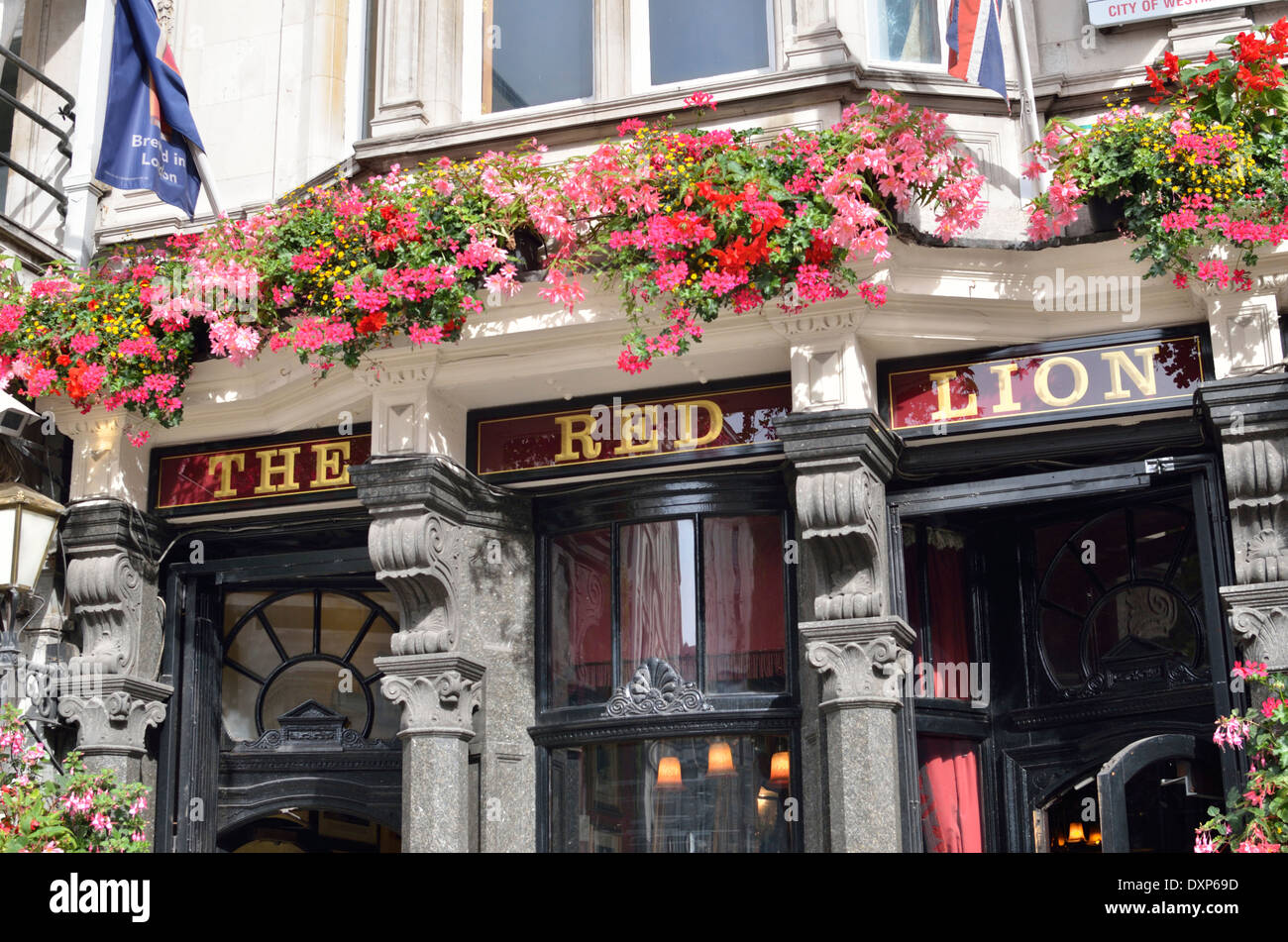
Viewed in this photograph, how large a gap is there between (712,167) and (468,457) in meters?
2.28

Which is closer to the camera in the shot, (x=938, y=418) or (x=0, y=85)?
(x=938, y=418)

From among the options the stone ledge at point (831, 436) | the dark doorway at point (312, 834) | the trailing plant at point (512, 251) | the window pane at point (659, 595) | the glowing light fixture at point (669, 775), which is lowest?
the dark doorway at point (312, 834)

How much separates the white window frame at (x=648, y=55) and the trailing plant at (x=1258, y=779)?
162 inches

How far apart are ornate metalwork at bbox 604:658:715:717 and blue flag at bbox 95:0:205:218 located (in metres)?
4.00

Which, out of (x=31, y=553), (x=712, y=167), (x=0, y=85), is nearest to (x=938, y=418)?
(x=712, y=167)

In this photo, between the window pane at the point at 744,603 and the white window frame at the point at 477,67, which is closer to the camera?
the window pane at the point at 744,603

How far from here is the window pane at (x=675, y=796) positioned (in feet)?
27.0

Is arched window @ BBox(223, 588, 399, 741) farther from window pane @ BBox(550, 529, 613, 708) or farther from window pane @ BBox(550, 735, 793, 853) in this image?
window pane @ BBox(550, 735, 793, 853)

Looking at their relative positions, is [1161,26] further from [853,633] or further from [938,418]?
[853,633]

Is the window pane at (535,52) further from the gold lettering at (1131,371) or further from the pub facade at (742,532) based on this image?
the gold lettering at (1131,371)

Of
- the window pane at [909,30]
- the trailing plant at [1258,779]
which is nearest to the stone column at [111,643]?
the window pane at [909,30]

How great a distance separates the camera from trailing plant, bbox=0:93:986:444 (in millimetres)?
7516

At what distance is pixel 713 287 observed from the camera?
24.7 ft
